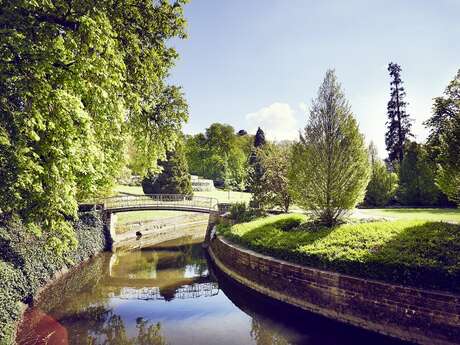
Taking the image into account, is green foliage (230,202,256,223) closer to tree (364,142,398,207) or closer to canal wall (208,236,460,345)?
canal wall (208,236,460,345)

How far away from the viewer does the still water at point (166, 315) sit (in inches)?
456

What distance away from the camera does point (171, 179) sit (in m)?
41.8

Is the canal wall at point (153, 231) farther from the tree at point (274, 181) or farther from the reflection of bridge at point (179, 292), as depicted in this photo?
the tree at point (274, 181)

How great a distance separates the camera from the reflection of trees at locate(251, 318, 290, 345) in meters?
11.5

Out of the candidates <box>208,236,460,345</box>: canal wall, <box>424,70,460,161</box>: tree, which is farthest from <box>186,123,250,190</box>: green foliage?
<box>208,236,460,345</box>: canal wall

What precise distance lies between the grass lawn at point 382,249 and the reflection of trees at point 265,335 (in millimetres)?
3351

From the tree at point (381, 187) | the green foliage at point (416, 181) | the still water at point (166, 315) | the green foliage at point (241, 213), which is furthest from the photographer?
the tree at point (381, 187)

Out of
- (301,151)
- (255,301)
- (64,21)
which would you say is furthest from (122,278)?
(64,21)

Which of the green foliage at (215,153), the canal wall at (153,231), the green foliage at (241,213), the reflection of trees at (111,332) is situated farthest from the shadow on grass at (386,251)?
the green foliage at (215,153)

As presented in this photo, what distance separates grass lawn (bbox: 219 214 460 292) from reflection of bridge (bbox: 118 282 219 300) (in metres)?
3.15

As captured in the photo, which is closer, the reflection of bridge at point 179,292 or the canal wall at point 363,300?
the canal wall at point 363,300

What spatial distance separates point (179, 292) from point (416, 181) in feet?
91.0

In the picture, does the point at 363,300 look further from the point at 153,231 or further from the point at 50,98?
the point at 153,231

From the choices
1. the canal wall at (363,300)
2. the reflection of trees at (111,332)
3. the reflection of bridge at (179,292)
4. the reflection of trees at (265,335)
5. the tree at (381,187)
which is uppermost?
the tree at (381,187)
